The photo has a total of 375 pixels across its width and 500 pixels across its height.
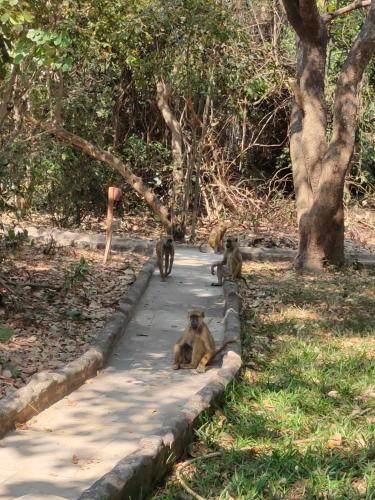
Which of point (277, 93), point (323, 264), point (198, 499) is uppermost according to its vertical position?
point (277, 93)

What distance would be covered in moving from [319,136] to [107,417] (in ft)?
30.3

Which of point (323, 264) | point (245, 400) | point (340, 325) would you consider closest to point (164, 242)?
point (323, 264)

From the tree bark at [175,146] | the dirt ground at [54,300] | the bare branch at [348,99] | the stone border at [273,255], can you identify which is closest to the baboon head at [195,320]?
the dirt ground at [54,300]

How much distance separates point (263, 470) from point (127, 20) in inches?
486

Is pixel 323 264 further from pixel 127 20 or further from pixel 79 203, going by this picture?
pixel 79 203

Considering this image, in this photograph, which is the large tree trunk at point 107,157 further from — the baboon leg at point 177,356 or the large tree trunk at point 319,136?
the baboon leg at point 177,356

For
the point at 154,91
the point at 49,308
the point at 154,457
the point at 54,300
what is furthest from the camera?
the point at 154,91

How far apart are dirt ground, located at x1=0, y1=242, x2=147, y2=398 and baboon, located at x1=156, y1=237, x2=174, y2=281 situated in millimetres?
565

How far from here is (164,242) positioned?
536 inches

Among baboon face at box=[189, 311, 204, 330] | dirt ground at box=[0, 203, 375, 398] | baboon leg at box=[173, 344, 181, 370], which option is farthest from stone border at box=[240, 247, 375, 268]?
baboon leg at box=[173, 344, 181, 370]

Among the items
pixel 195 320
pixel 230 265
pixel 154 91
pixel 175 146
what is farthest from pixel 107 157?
pixel 195 320

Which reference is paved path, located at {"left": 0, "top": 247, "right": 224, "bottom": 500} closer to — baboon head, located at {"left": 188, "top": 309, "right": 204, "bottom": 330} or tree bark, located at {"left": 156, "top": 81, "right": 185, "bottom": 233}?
baboon head, located at {"left": 188, "top": 309, "right": 204, "bottom": 330}

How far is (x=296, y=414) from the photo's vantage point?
6.92 meters

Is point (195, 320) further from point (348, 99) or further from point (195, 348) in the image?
point (348, 99)
